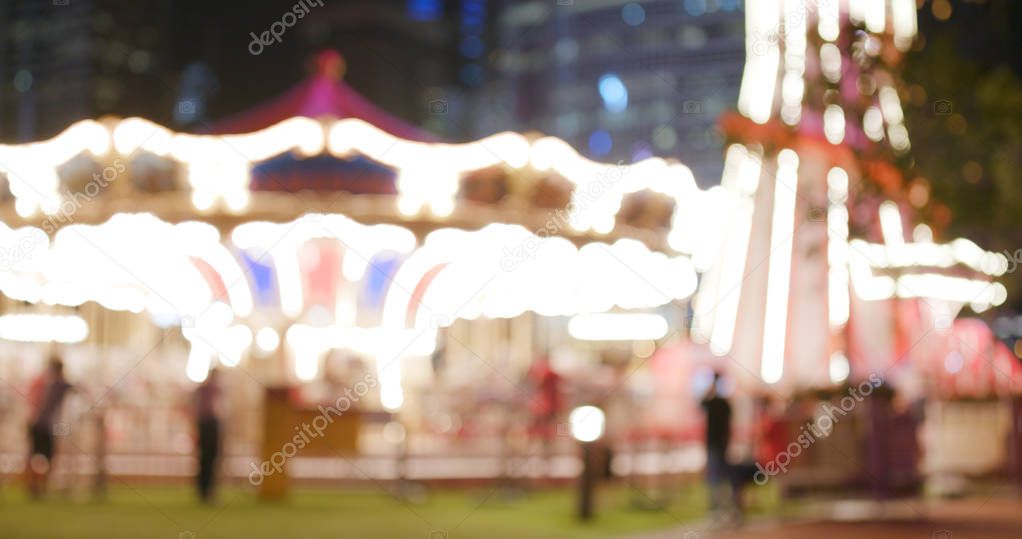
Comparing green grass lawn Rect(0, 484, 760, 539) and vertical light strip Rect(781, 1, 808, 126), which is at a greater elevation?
vertical light strip Rect(781, 1, 808, 126)

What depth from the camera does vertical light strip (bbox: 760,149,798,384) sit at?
1950cm

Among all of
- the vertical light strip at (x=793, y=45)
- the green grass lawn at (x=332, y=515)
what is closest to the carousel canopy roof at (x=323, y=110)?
the vertical light strip at (x=793, y=45)

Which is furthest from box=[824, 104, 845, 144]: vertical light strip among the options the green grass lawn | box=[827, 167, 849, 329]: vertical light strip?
the green grass lawn

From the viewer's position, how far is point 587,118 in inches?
3004

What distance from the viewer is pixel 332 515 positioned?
40.5ft

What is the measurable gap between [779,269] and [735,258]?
854 mm

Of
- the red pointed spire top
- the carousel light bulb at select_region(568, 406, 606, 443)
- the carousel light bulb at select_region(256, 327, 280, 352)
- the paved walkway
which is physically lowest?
the paved walkway

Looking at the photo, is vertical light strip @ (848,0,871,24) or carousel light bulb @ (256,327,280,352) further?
vertical light strip @ (848,0,871,24)

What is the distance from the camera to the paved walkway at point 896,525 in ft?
Answer: 36.7

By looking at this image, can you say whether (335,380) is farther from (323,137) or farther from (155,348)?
(155,348)

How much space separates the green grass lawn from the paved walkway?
0.96m

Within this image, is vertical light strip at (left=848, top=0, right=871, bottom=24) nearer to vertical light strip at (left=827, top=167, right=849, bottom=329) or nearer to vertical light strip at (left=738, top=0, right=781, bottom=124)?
vertical light strip at (left=738, top=0, right=781, bottom=124)

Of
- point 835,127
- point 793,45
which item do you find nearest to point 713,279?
point 835,127

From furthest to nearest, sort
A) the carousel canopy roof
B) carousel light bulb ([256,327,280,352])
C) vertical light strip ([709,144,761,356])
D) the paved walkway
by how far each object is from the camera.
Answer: vertical light strip ([709,144,761,356]) → carousel light bulb ([256,327,280,352]) → the carousel canopy roof → the paved walkway
